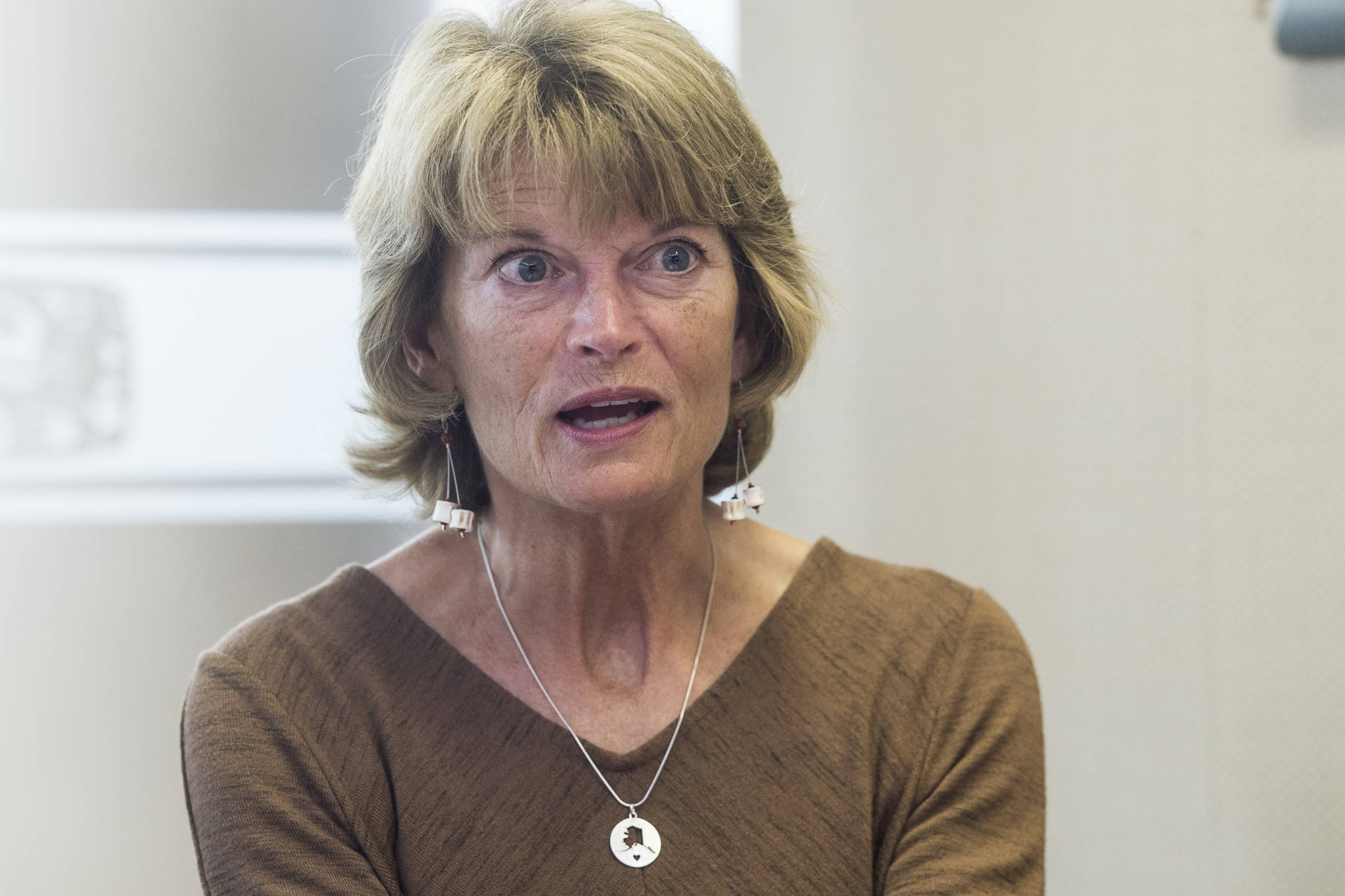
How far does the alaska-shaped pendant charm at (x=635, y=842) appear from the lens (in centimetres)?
120

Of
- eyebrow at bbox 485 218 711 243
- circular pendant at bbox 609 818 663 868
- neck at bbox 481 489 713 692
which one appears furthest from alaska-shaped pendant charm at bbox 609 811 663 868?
eyebrow at bbox 485 218 711 243

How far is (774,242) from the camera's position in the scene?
132cm

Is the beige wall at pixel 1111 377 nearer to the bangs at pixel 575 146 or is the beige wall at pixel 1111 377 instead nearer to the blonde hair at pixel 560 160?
the blonde hair at pixel 560 160

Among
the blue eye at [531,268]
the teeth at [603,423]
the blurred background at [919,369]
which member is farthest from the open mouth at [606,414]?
the blurred background at [919,369]

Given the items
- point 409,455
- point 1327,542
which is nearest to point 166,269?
point 409,455

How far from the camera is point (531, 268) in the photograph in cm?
118

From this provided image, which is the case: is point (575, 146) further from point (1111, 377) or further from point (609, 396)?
point (1111, 377)

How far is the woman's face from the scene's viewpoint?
45.6 inches

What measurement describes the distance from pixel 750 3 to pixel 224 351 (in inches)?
40.2

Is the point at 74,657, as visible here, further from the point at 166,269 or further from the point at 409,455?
the point at 409,455

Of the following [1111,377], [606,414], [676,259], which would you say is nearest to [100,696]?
[606,414]

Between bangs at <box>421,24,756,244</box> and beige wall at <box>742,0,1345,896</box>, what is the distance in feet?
2.67

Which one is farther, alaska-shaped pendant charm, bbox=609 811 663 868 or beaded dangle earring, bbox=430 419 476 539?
beaded dangle earring, bbox=430 419 476 539

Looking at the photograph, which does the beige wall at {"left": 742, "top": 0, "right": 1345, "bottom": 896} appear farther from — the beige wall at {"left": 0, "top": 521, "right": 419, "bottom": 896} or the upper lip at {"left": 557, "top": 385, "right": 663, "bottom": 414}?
the beige wall at {"left": 0, "top": 521, "right": 419, "bottom": 896}
